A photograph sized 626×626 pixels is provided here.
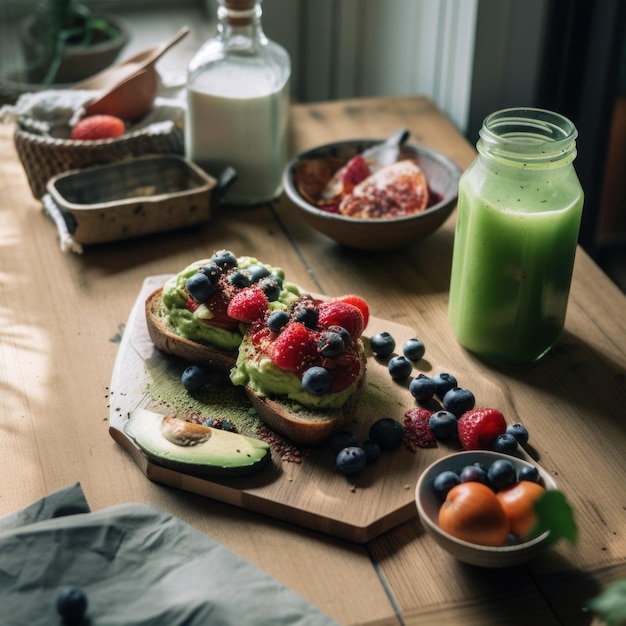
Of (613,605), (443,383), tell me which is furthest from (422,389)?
(613,605)

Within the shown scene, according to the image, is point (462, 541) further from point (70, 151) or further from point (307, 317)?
point (70, 151)

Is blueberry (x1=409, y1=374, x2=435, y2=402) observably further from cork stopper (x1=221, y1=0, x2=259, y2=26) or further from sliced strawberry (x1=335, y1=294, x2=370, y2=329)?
cork stopper (x1=221, y1=0, x2=259, y2=26)

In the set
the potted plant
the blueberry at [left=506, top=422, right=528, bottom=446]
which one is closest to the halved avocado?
the blueberry at [left=506, top=422, right=528, bottom=446]

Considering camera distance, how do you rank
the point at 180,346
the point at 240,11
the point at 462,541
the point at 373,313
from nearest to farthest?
the point at 462,541, the point at 180,346, the point at 373,313, the point at 240,11

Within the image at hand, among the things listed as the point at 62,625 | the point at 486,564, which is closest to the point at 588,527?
the point at 486,564

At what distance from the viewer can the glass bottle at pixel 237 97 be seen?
5.98 feet

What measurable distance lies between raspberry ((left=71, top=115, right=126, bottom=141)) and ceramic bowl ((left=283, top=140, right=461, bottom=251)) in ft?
1.27

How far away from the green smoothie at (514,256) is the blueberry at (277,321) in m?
0.32

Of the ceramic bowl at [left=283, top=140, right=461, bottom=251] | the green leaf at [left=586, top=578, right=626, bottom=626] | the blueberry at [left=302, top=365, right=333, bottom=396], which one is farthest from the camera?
the ceramic bowl at [left=283, top=140, right=461, bottom=251]

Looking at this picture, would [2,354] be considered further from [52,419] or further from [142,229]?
[142,229]

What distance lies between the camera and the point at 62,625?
993mm

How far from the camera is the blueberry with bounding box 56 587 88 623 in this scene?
99cm

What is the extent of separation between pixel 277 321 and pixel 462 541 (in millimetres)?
417

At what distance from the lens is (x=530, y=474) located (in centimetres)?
114
